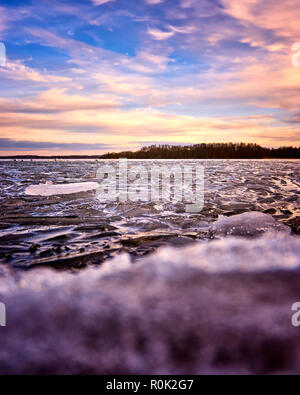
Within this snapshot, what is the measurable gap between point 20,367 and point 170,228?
3239 mm

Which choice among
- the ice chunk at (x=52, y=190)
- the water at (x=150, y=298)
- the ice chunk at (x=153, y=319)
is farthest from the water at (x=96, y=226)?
the ice chunk at (x=52, y=190)

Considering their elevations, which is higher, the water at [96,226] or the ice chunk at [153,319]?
the water at [96,226]

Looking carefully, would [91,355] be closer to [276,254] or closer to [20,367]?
[20,367]

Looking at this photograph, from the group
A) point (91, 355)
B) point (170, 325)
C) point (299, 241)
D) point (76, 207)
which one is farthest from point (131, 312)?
point (76, 207)

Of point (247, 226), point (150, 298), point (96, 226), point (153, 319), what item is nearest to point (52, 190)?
point (96, 226)

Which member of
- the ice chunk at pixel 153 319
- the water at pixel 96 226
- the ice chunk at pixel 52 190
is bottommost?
the ice chunk at pixel 153 319

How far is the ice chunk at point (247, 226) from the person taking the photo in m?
4.20

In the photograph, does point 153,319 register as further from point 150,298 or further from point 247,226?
point 247,226

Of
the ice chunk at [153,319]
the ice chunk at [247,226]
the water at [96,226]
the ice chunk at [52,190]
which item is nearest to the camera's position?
the ice chunk at [153,319]

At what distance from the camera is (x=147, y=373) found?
1.60 metres

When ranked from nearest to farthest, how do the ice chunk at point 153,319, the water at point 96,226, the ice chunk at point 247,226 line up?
the ice chunk at point 153,319
the water at point 96,226
the ice chunk at point 247,226

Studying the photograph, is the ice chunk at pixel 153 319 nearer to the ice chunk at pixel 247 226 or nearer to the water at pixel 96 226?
the water at pixel 96 226

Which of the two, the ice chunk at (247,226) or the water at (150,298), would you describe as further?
the ice chunk at (247,226)

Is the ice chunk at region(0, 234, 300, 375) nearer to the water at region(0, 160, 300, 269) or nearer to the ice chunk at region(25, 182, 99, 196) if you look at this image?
the water at region(0, 160, 300, 269)
